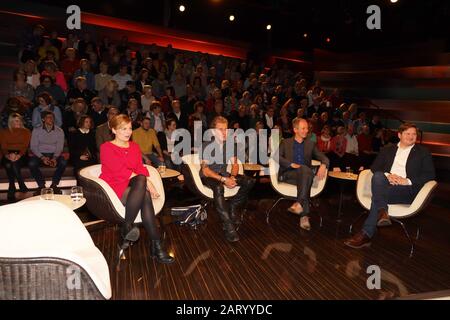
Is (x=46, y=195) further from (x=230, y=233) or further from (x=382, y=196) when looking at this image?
(x=382, y=196)

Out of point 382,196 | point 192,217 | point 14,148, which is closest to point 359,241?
point 382,196

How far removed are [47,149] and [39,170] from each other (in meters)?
0.34

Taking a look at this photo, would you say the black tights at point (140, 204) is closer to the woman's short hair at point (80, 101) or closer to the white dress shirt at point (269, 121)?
the woman's short hair at point (80, 101)

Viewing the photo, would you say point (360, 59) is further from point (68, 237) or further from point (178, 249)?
point (68, 237)

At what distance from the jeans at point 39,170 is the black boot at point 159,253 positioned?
9.98ft

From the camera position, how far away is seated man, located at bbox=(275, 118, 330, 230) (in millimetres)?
4320

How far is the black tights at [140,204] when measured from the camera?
321cm

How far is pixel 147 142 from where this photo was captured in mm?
6055

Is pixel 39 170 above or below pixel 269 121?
below

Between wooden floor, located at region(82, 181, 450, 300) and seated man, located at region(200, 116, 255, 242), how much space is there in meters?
0.24

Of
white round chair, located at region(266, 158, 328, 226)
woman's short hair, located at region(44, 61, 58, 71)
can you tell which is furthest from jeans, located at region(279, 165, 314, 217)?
woman's short hair, located at region(44, 61, 58, 71)

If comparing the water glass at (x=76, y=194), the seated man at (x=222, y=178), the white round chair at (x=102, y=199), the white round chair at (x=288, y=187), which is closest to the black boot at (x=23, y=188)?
the white round chair at (x=102, y=199)

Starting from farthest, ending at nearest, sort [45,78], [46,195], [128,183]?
[45,78], [128,183], [46,195]

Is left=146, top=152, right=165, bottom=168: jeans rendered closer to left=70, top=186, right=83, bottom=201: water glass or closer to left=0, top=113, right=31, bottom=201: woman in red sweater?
left=0, top=113, right=31, bottom=201: woman in red sweater
